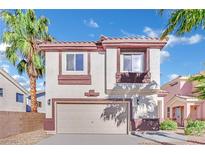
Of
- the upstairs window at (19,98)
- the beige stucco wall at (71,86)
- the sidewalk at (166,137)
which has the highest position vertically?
the beige stucco wall at (71,86)

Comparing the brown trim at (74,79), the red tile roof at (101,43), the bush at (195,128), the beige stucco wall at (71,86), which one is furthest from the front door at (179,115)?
the brown trim at (74,79)

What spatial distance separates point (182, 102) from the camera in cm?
1823

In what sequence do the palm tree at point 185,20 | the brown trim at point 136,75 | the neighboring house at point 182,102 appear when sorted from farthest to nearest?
the neighboring house at point 182,102, the brown trim at point 136,75, the palm tree at point 185,20

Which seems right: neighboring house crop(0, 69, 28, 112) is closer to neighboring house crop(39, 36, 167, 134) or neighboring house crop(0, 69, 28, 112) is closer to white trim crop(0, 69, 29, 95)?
white trim crop(0, 69, 29, 95)

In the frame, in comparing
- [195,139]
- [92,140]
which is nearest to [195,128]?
[195,139]

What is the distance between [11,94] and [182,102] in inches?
459

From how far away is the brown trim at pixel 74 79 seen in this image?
16094 mm

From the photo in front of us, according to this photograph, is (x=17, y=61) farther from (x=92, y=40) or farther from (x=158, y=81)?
(x=158, y=81)

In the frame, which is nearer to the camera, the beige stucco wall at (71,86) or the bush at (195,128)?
the bush at (195,128)

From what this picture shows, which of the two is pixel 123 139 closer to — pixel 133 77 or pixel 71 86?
pixel 133 77

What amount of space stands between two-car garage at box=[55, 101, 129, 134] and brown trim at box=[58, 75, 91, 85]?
3.10ft

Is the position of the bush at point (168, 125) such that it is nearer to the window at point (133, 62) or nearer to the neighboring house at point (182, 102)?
the neighboring house at point (182, 102)

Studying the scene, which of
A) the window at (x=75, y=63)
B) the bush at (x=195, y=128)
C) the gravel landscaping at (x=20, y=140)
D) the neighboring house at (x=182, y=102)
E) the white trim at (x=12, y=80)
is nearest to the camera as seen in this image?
the gravel landscaping at (x=20, y=140)
